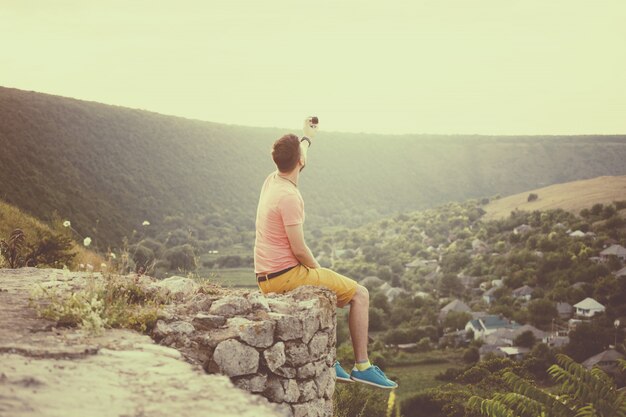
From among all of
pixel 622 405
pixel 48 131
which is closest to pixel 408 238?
pixel 48 131

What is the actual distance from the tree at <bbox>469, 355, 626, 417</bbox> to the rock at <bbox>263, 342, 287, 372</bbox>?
5.52m

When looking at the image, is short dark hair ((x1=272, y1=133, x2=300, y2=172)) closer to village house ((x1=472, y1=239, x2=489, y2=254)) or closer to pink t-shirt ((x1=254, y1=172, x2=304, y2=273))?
pink t-shirt ((x1=254, y1=172, x2=304, y2=273))

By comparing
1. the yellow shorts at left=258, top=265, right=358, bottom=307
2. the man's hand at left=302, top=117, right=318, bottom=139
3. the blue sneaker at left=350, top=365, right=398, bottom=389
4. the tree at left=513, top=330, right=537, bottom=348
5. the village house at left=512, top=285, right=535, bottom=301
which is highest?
the man's hand at left=302, top=117, right=318, bottom=139

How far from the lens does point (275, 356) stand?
495 centimetres

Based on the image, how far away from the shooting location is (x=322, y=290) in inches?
223

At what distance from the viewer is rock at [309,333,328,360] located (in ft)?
17.1

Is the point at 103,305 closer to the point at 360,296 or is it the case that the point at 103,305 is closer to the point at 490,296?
the point at 360,296

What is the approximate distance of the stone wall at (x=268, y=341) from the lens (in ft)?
15.8

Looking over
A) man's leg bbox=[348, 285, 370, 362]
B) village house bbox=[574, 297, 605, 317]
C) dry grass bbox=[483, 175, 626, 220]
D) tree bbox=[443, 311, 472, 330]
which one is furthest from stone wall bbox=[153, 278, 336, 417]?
dry grass bbox=[483, 175, 626, 220]

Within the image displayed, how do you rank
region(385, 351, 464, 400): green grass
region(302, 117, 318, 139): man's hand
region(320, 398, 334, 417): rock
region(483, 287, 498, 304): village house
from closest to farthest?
region(320, 398, 334, 417): rock
region(302, 117, 318, 139): man's hand
region(385, 351, 464, 400): green grass
region(483, 287, 498, 304): village house

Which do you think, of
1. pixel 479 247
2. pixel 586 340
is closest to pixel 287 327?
pixel 586 340

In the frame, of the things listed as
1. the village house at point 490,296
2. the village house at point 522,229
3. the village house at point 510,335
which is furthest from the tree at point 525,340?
the village house at point 522,229

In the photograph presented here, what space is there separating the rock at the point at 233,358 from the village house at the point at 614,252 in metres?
47.4

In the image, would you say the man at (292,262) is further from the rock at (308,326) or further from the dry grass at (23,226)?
the dry grass at (23,226)
